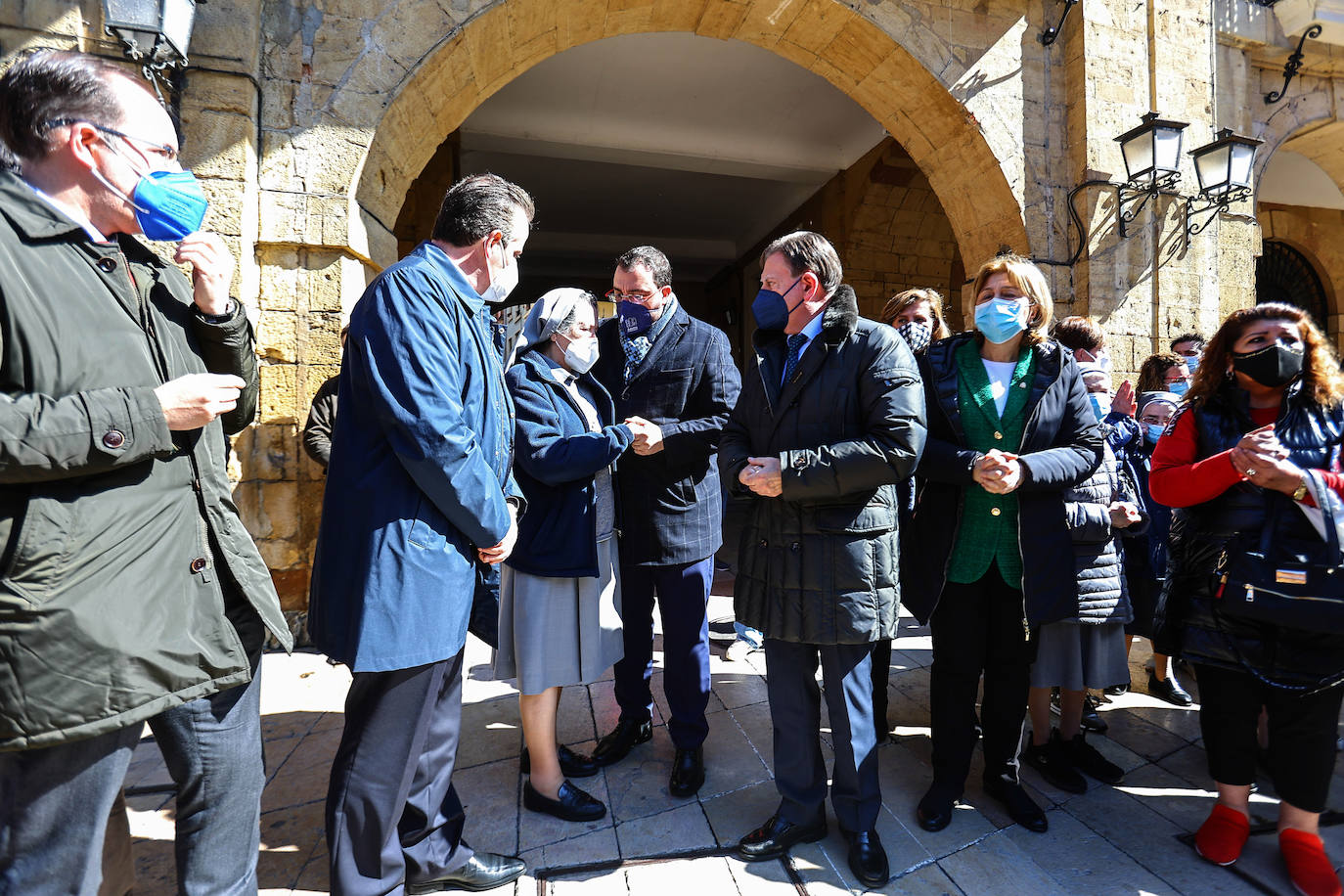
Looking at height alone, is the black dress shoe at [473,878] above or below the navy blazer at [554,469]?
below

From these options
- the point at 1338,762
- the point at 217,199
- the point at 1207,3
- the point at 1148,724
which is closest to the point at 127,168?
the point at 217,199

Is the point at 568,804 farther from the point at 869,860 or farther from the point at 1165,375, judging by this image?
the point at 1165,375

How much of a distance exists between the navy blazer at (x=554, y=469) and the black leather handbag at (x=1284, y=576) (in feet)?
6.43

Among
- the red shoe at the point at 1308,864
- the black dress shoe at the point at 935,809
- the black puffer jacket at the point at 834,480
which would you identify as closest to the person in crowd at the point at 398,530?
the black puffer jacket at the point at 834,480

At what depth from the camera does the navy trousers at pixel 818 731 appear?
6.88 ft

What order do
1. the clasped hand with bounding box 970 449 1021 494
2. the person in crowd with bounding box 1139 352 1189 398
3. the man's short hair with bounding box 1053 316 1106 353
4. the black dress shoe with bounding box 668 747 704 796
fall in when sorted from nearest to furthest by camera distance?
the clasped hand with bounding box 970 449 1021 494, the black dress shoe with bounding box 668 747 704 796, the man's short hair with bounding box 1053 316 1106 353, the person in crowd with bounding box 1139 352 1189 398

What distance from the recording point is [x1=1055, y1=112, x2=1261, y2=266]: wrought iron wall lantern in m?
5.28

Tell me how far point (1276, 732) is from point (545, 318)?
277 cm

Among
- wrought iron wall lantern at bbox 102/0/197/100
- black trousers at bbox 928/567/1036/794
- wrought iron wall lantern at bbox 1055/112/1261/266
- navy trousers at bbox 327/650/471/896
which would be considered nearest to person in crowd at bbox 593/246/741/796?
black trousers at bbox 928/567/1036/794

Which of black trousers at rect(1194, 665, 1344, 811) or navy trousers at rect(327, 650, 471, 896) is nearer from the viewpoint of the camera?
navy trousers at rect(327, 650, 471, 896)

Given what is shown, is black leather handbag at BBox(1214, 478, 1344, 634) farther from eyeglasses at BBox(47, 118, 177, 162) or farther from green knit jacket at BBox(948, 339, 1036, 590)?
eyeglasses at BBox(47, 118, 177, 162)

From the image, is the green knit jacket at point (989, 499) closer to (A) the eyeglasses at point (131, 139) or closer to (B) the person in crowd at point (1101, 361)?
(B) the person in crowd at point (1101, 361)

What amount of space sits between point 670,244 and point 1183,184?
821cm

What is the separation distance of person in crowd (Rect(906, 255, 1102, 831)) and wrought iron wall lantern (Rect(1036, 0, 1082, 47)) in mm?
4615
